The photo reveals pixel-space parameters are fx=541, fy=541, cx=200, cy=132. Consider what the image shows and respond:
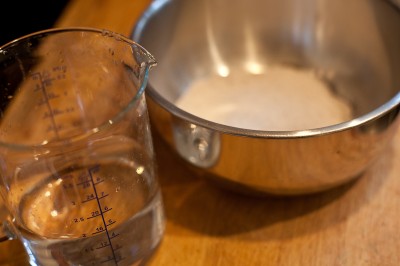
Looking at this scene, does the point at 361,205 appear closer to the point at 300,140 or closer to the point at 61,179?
the point at 300,140

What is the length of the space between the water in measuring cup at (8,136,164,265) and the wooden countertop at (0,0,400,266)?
5 centimetres

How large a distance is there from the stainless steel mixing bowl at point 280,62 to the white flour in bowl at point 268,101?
0.08 ft

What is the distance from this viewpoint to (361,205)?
66 cm

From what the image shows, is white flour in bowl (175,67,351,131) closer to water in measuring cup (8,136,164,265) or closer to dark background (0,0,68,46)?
water in measuring cup (8,136,164,265)

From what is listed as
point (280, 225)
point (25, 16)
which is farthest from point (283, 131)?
point (25, 16)

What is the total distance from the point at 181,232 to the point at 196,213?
3 cm

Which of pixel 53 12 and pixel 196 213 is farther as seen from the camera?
pixel 53 12

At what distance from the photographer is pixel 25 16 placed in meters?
1.08

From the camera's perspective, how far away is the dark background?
1.04 m

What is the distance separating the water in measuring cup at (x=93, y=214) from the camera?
56 cm

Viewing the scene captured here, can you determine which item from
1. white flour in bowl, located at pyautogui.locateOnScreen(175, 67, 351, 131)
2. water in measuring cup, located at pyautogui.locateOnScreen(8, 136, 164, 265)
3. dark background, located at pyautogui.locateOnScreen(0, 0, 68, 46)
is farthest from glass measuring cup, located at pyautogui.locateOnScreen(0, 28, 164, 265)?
dark background, located at pyautogui.locateOnScreen(0, 0, 68, 46)

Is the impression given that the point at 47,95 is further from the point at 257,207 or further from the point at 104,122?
the point at 257,207

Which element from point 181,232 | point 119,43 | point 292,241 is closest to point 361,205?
point 292,241

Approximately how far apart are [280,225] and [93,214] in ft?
0.73
